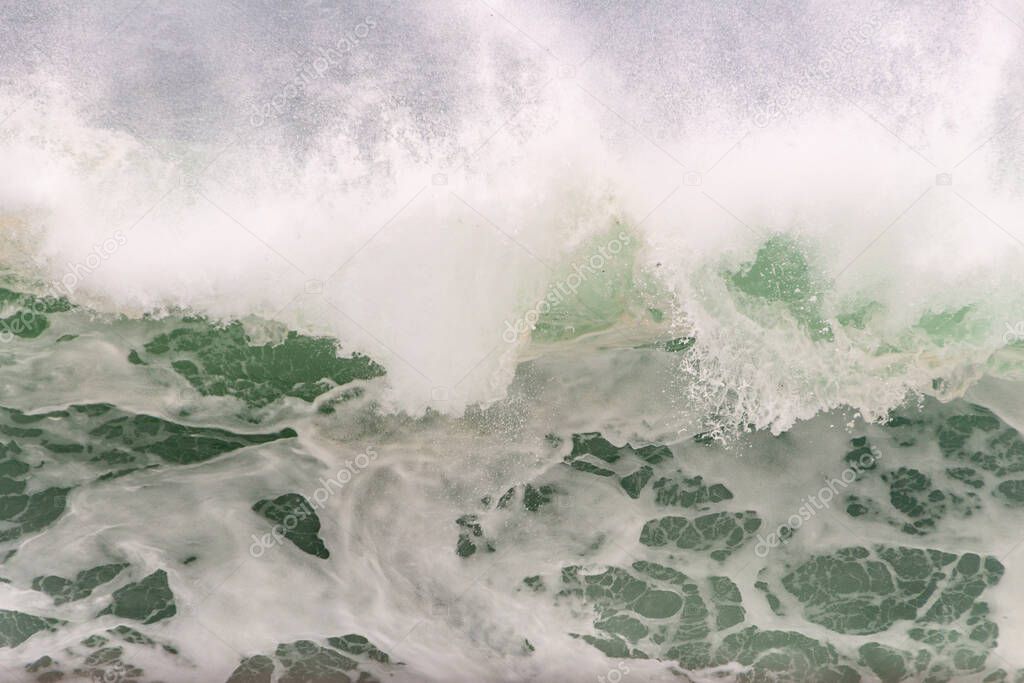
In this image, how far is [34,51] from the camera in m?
3.96

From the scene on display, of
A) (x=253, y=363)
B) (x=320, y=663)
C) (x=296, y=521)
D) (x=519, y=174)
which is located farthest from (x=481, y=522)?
(x=519, y=174)

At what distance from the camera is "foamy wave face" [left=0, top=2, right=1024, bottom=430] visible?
3.97m

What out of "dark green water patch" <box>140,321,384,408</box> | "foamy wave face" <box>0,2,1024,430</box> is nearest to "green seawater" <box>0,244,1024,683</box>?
"dark green water patch" <box>140,321,384,408</box>

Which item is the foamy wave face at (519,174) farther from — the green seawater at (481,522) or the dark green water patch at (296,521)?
the dark green water patch at (296,521)

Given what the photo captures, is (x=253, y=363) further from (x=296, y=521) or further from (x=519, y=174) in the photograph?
(x=519, y=174)

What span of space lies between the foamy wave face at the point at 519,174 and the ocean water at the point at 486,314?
2 cm

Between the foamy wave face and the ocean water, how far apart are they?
22 millimetres

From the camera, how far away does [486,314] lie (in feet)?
13.3

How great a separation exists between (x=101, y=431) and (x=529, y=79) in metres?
3.46

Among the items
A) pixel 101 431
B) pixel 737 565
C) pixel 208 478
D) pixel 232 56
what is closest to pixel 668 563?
pixel 737 565

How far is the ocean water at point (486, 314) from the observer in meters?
3.98
